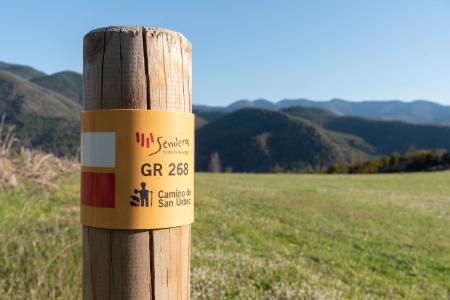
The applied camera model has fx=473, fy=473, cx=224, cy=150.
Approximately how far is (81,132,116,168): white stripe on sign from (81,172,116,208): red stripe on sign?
0.15 feet

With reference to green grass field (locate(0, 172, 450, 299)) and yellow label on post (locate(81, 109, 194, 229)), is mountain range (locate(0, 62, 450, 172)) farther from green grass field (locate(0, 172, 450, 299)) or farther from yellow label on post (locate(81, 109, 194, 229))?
yellow label on post (locate(81, 109, 194, 229))

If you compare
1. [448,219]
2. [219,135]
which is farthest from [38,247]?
[219,135]

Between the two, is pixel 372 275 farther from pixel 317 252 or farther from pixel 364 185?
pixel 364 185

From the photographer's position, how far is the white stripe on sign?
192 centimetres

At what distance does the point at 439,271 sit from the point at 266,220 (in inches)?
179

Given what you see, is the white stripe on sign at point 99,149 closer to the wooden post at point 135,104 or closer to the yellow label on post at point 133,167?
the yellow label on post at point 133,167

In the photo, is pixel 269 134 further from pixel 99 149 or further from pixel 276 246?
pixel 99 149

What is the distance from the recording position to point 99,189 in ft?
6.42

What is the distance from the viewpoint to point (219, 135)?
160000mm

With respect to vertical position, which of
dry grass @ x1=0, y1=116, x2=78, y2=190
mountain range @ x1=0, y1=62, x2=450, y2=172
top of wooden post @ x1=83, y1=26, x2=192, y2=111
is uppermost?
mountain range @ x1=0, y1=62, x2=450, y2=172

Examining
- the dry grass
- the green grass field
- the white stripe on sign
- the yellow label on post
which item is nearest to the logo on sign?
the yellow label on post

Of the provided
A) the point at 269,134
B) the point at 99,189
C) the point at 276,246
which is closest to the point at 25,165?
the point at 276,246

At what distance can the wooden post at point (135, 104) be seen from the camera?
1935mm

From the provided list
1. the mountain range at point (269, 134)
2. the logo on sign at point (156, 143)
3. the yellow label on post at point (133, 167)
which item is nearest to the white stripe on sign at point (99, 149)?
the yellow label on post at point (133, 167)
